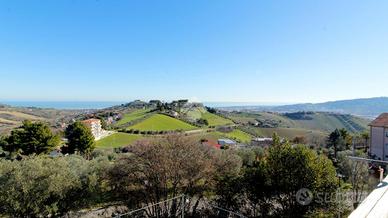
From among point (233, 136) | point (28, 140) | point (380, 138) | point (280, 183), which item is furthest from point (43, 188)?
point (233, 136)

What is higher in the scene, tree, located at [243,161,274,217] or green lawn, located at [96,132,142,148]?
tree, located at [243,161,274,217]

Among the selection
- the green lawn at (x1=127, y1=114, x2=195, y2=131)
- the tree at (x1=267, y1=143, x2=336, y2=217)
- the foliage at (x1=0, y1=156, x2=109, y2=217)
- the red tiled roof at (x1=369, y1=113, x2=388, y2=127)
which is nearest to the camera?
the foliage at (x1=0, y1=156, x2=109, y2=217)

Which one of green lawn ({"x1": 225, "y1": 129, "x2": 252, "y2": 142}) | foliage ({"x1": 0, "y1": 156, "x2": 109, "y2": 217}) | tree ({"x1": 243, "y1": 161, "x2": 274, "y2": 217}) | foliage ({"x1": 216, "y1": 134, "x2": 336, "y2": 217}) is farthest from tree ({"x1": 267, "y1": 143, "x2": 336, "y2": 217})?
green lawn ({"x1": 225, "y1": 129, "x2": 252, "y2": 142})

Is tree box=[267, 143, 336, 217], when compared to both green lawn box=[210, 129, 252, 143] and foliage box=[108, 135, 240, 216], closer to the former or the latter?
foliage box=[108, 135, 240, 216]

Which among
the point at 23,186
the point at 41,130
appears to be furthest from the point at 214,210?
the point at 41,130

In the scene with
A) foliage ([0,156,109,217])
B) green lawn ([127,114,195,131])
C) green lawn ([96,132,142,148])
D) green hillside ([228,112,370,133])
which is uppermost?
foliage ([0,156,109,217])

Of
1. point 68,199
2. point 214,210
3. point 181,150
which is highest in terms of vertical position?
point 181,150

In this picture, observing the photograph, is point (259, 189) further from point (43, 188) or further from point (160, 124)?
point (160, 124)

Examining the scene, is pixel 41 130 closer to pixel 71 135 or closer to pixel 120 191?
pixel 71 135
